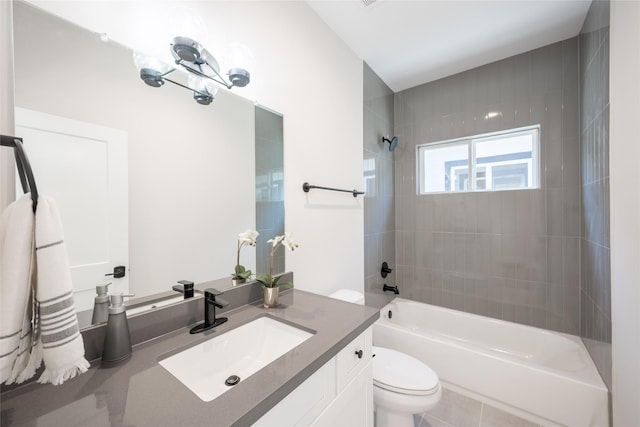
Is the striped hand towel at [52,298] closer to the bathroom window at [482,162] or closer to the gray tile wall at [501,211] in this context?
the gray tile wall at [501,211]

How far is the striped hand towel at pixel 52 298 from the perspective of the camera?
0.48 m

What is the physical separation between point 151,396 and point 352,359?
67 cm

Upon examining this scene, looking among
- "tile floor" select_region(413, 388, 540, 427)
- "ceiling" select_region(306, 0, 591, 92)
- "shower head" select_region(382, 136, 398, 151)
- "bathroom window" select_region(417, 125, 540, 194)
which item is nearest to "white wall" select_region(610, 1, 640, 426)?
"tile floor" select_region(413, 388, 540, 427)

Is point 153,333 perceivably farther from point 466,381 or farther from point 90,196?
point 466,381

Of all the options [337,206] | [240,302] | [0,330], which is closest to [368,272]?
[337,206]

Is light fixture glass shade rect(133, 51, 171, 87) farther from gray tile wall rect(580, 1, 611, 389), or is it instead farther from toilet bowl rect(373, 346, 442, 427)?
gray tile wall rect(580, 1, 611, 389)

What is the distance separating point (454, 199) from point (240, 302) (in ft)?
7.56

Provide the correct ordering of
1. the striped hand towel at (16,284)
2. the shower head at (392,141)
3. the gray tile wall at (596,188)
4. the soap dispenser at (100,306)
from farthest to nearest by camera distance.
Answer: the shower head at (392,141)
the gray tile wall at (596,188)
the soap dispenser at (100,306)
the striped hand towel at (16,284)

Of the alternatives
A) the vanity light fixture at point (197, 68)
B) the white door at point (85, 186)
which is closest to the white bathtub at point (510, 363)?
the white door at point (85, 186)

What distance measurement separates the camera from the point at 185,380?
2.60 feet

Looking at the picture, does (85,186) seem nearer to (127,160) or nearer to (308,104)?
(127,160)

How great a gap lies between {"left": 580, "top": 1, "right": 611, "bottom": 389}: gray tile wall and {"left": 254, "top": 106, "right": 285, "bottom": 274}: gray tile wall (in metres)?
1.88

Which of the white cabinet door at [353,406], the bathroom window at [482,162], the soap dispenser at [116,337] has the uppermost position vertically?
the bathroom window at [482,162]

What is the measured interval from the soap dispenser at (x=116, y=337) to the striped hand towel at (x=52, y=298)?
224 millimetres
